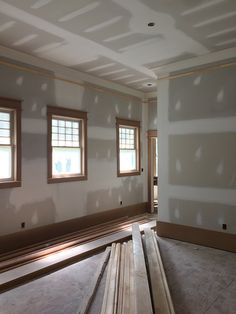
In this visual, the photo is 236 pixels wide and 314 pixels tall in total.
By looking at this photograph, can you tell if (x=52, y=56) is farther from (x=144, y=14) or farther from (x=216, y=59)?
(x=216, y=59)

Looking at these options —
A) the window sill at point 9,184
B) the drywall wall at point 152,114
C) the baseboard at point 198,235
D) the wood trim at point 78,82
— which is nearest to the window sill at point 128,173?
the drywall wall at point 152,114

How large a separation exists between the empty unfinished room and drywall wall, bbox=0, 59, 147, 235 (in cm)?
3

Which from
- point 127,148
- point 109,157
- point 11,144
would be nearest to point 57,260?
point 11,144

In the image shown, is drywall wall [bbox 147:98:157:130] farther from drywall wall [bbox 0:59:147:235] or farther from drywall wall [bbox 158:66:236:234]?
drywall wall [bbox 158:66:236:234]

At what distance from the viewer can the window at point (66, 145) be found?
5521mm

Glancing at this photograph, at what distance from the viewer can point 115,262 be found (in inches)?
162

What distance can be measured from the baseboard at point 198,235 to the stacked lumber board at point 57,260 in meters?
0.76

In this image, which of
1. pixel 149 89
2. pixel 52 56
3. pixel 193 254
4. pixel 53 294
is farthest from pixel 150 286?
pixel 149 89

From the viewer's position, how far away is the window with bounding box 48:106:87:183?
5.52 metres

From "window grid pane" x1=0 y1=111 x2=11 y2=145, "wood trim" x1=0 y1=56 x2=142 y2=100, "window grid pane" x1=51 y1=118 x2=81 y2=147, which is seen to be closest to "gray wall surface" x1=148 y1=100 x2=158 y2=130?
"wood trim" x1=0 y1=56 x2=142 y2=100

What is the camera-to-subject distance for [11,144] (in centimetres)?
489

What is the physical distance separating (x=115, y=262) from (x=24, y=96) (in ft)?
11.0

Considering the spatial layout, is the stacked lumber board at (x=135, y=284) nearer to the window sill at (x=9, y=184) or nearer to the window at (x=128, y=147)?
→ the window sill at (x=9, y=184)

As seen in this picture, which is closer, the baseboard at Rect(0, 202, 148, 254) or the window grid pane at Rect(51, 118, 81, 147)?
the baseboard at Rect(0, 202, 148, 254)
